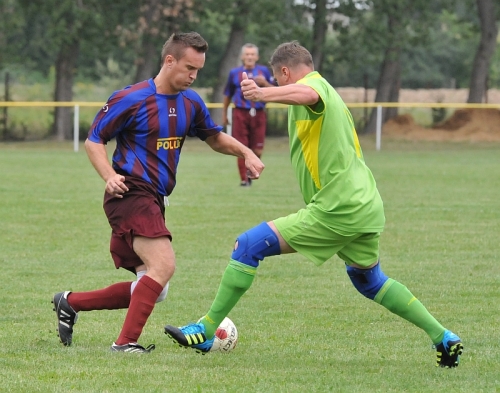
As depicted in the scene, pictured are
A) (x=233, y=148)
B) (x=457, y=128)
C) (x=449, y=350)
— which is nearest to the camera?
(x=449, y=350)

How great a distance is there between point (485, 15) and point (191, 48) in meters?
31.3

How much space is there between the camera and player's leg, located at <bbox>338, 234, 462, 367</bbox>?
5.45 meters

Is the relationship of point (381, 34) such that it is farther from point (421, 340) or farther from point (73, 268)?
point (421, 340)

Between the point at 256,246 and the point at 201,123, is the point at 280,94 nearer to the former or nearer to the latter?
the point at 256,246

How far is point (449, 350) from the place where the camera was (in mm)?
5316

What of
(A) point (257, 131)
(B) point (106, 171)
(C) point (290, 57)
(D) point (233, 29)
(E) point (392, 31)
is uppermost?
(C) point (290, 57)

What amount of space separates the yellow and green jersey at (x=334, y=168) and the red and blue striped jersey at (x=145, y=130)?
73 cm

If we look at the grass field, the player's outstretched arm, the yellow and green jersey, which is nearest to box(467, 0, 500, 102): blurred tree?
the grass field

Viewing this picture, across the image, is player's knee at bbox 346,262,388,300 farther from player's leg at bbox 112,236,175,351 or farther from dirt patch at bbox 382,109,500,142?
dirt patch at bbox 382,109,500,142

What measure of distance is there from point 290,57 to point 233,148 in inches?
32.7

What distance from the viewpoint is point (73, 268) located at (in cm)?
889

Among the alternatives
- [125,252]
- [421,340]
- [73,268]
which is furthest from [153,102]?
[73,268]

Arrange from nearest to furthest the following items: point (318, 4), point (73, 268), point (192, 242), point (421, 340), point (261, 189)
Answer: point (421, 340), point (73, 268), point (192, 242), point (261, 189), point (318, 4)

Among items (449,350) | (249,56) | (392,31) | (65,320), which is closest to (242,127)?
(249,56)
